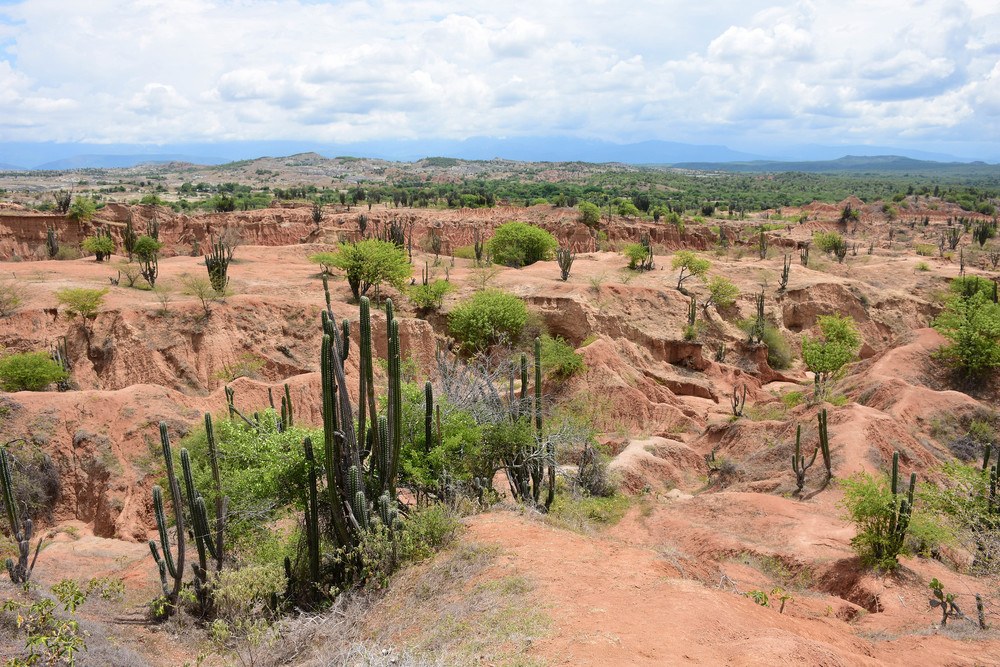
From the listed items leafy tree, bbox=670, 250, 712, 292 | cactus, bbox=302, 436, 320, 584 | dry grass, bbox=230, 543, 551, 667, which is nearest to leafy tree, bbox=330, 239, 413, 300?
leafy tree, bbox=670, 250, 712, 292

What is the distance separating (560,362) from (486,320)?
4934mm

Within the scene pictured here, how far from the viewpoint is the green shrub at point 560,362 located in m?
22.8


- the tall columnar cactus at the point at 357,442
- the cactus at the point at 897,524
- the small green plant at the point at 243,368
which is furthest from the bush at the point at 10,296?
the cactus at the point at 897,524

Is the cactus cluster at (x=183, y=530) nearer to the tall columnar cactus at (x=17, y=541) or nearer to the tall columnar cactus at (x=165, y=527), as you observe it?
the tall columnar cactus at (x=165, y=527)

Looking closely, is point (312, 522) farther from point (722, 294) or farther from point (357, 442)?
point (722, 294)

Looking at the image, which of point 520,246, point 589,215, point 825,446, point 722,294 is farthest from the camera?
point 589,215

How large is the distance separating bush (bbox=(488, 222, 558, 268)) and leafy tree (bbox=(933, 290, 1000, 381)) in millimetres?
23430

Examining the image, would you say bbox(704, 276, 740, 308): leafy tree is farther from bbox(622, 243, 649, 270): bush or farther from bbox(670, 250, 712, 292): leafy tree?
bbox(622, 243, 649, 270): bush

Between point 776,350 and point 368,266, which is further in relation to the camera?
point 776,350

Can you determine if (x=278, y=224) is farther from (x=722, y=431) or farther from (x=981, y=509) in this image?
(x=981, y=509)

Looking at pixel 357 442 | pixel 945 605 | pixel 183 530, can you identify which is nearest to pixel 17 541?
pixel 183 530

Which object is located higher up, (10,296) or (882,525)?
(10,296)

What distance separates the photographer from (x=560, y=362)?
74.6 feet

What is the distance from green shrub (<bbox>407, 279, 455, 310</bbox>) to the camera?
28.3m
